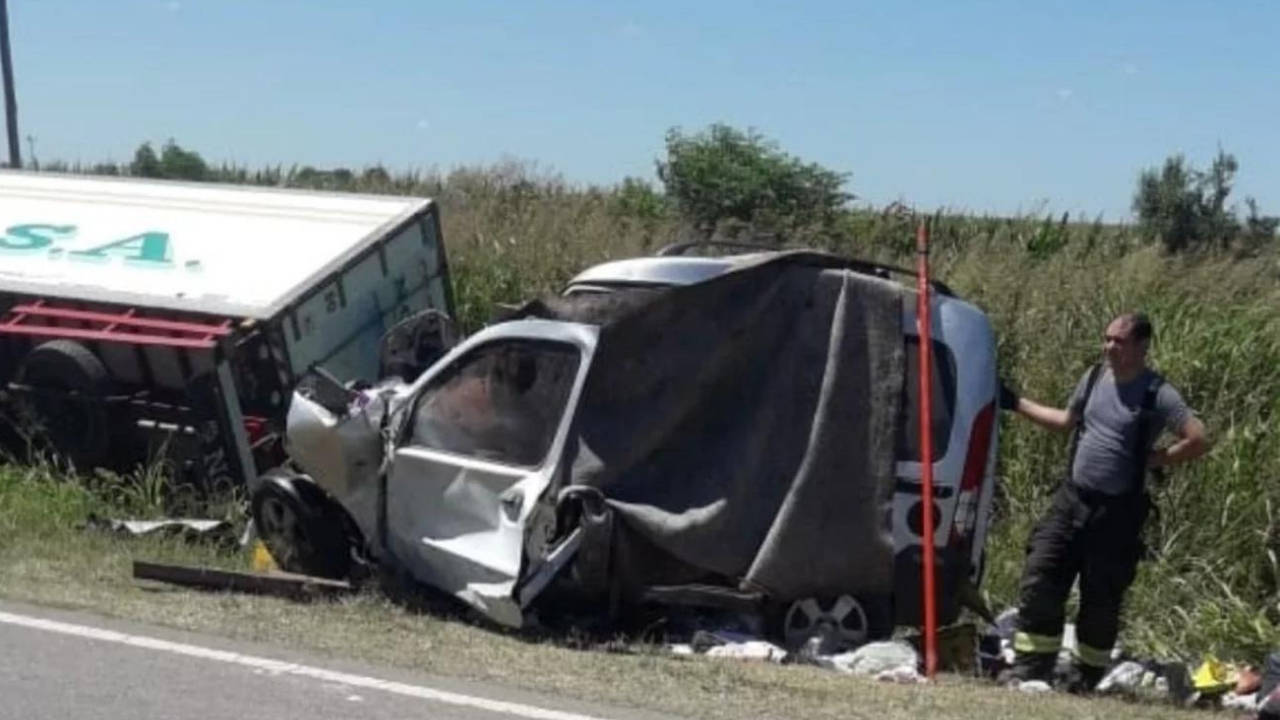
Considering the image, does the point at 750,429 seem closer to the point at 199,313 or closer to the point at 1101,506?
the point at 1101,506

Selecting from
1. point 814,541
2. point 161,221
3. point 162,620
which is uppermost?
point 161,221

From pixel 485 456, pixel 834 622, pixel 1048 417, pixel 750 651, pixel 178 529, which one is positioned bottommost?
pixel 178 529

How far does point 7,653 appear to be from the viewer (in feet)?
27.3

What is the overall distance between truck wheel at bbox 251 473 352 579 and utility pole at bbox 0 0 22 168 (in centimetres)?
1551

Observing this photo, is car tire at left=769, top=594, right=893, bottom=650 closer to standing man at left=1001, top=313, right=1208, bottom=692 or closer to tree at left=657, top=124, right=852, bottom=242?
standing man at left=1001, top=313, right=1208, bottom=692

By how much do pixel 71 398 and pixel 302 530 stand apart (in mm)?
3063

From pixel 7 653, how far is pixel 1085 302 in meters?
7.35

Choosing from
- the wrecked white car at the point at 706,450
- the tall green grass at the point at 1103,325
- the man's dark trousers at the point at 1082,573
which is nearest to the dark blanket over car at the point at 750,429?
the wrecked white car at the point at 706,450

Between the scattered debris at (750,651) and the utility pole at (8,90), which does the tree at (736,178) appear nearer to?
the utility pole at (8,90)

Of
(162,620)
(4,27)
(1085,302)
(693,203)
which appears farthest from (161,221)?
(4,27)

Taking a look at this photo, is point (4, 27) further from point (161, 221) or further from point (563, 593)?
point (563, 593)

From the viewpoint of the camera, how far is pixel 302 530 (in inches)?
407

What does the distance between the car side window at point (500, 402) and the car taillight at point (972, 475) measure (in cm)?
189

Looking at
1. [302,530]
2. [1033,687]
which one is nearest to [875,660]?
[1033,687]
